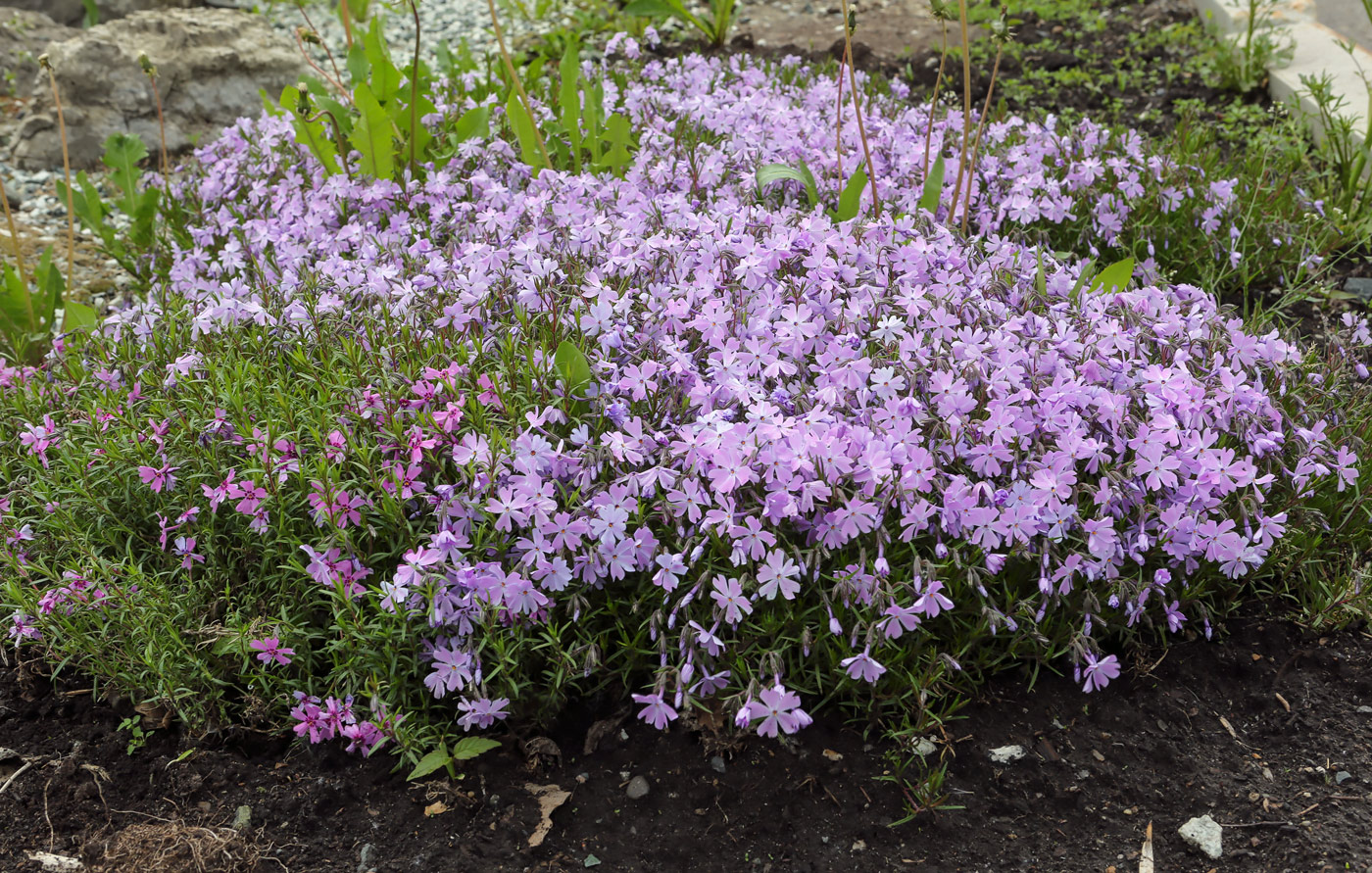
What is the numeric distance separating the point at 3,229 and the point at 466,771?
4283mm

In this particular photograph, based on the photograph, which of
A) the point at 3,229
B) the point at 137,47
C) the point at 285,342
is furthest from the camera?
the point at 137,47

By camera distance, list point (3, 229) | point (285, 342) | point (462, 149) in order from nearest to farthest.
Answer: point (285, 342), point (462, 149), point (3, 229)

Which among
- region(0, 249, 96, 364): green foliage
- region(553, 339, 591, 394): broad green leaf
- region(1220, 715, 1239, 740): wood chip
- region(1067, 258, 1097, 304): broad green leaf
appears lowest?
region(1220, 715, 1239, 740): wood chip

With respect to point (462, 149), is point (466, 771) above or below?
below

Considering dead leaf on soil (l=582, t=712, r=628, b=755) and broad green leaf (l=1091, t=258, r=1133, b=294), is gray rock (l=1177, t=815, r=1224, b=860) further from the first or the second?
broad green leaf (l=1091, t=258, r=1133, b=294)

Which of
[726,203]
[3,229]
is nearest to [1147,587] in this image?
[726,203]

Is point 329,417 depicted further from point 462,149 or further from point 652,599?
point 462,149

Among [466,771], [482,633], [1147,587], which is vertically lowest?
[466,771]

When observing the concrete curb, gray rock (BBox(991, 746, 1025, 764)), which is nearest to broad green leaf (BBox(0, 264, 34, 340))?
gray rock (BBox(991, 746, 1025, 764))

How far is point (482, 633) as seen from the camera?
7.47ft

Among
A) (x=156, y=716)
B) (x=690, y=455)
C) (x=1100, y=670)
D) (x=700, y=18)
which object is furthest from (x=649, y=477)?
(x=700, y=18)

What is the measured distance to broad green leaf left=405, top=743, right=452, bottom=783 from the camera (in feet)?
7.08

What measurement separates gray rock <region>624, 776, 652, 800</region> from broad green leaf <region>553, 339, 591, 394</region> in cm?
94

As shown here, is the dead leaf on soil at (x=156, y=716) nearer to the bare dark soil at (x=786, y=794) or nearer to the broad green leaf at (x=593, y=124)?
the bare dark soil at (x=786, y=794)
